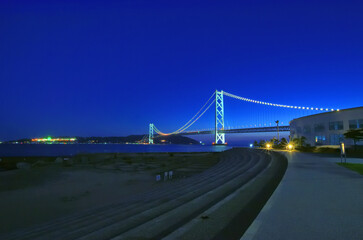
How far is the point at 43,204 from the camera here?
33.7ft

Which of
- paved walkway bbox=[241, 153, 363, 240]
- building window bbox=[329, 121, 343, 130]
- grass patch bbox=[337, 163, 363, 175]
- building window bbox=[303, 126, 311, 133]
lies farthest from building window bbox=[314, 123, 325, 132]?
paved walkway bbox=[241, 153, 363, 240]

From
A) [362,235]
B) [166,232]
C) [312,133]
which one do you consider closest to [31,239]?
[166,232]

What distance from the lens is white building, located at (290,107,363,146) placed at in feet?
140

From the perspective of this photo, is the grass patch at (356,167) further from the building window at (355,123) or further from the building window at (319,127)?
the building window at (319,127)

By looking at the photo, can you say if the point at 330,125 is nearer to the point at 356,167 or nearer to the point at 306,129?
the point at 306,129

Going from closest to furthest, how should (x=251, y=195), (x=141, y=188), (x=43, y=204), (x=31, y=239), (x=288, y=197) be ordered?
(x=31, y=239) < (x=288, y=197) < (x=251, y=195) < (x=43, y=204) < (x=141, y=188)

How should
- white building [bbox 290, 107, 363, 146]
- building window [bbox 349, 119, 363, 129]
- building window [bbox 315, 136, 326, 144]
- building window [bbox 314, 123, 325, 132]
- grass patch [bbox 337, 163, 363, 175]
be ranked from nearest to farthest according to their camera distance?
grass patch [bbox 337, 163, 363, 175]
building window [bbox 349, 119, 363, 129]
white building [bbox 290, 107, 363, 146]
building window [bbox 315, 136, 326, 144]
building window [bbox 314, 123, 325, 132]

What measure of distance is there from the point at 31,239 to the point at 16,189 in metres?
11.3

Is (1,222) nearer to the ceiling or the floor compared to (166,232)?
nearer to the floor

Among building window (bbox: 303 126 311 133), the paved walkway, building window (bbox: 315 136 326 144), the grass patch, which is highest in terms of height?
building window (bbox: 303 126 311 133)

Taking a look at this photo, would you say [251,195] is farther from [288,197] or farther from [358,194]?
[358,194]

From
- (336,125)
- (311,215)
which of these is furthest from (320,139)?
(311,215)

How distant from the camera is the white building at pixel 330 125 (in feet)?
140

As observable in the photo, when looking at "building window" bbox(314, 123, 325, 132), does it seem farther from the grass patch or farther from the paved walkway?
the paved walkway
